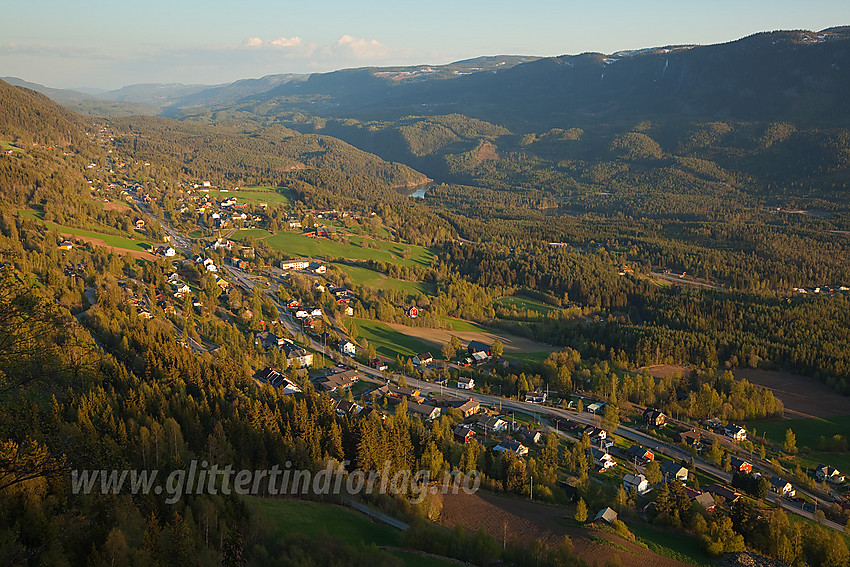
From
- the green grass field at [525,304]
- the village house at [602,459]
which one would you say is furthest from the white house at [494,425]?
the green grass field at [525,304]

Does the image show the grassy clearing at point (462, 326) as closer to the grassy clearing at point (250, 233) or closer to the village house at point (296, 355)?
the village house at point (296, 355)

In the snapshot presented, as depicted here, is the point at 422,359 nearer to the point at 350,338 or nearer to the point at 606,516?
the point at 350,338

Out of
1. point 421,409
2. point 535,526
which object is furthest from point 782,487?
point 421,409

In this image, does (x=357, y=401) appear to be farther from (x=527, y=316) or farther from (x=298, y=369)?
(x=527, y=316)

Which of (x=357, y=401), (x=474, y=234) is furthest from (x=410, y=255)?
(x=357, y=401)

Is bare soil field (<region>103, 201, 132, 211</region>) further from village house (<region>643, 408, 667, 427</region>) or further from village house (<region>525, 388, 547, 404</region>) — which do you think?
village house (<region>643, 408, 667, 427</region>)
